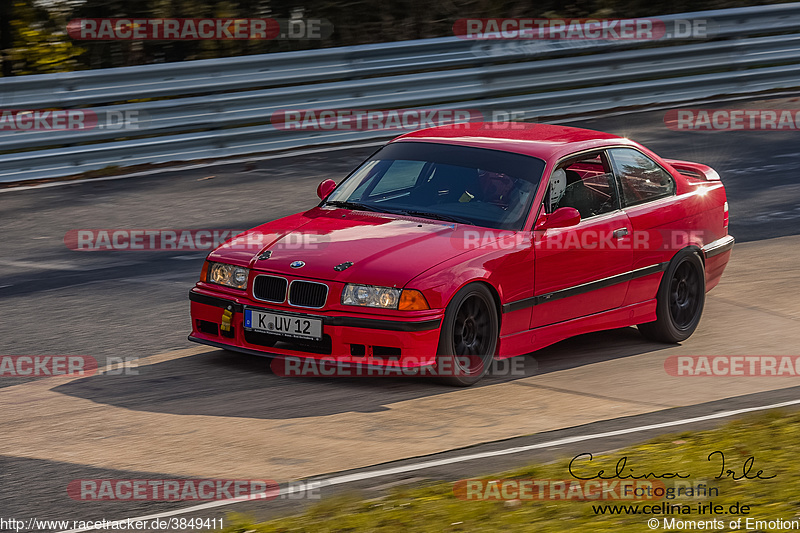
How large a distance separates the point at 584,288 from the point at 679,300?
1.20 m

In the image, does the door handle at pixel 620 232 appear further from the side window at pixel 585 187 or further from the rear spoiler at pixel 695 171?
the rear spoiler at pixel 695 171

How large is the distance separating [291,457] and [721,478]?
2166 mm

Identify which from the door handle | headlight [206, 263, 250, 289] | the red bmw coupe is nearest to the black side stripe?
the red bmw coupe

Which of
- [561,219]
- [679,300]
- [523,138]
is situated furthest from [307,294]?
[679,300]

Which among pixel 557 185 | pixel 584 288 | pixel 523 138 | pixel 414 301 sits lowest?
pixel 584 288

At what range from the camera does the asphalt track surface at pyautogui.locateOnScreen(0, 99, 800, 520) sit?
6.07 metres

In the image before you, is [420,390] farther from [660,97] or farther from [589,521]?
[660,97]

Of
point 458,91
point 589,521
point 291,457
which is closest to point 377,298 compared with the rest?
point 291,457

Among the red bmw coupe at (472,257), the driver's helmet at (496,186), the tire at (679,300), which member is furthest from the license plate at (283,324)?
the tire at (679,300)

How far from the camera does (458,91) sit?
16297 millimetres

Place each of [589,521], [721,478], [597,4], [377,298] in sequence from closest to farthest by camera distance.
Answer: [589,521], [721,478], [377,298], [597,4]

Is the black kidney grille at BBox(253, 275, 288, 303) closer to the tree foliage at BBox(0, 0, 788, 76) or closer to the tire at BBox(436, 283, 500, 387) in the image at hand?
A: the tire at BBox(436, 283, 500, 387)

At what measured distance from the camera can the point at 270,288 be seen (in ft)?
24.8

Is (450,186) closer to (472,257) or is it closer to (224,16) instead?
(472,257)
